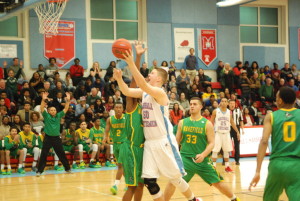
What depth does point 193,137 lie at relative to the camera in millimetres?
7789

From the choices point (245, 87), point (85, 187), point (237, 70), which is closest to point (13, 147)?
point (85, 187)

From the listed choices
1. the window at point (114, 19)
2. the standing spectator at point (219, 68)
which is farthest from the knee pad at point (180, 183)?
the standing spectator at point (219, 68)

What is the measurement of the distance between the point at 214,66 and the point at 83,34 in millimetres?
6580

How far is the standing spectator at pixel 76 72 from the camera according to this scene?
1928 cm

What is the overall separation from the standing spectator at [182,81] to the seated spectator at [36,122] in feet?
21.7

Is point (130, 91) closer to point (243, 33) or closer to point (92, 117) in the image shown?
point (92, 117)

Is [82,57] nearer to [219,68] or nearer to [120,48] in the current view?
[219,68]

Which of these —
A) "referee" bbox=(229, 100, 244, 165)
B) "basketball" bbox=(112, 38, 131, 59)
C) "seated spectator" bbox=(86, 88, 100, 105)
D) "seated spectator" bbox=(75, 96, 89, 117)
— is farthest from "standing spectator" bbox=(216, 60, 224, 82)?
"basketball" bbox=(112, 38, 131, 59)

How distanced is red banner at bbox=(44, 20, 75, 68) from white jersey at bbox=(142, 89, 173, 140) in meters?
14.4

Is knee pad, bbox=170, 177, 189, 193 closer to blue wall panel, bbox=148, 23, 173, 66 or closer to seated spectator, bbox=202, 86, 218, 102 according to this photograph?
seated spectator, bbox=202, 86, 218, 102

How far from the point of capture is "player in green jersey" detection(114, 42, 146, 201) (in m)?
6.16

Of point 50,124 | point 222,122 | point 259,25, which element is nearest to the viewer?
point 50,124

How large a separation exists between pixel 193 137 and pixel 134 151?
1.83 metres

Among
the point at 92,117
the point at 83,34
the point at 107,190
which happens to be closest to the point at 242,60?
the point at 83,34
